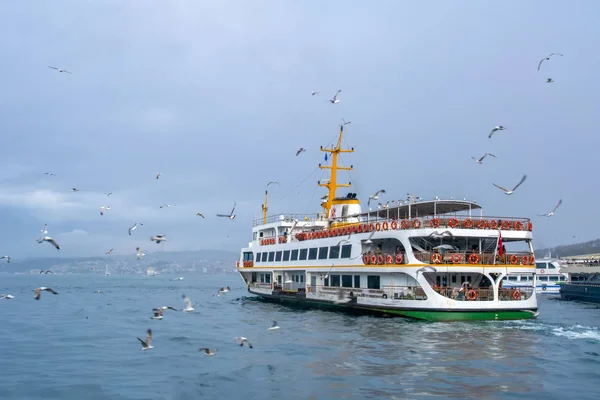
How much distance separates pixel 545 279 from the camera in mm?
79625

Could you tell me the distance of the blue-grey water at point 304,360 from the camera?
1731 centimetres

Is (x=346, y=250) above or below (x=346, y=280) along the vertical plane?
above

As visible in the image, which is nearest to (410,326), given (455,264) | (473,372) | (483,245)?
(455,264)

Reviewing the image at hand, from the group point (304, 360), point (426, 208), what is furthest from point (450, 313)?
point (304, 360)

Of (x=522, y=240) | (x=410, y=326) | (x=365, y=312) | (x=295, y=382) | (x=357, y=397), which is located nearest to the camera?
(x=357, y=397)

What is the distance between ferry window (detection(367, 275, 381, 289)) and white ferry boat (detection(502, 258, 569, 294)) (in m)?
44.3

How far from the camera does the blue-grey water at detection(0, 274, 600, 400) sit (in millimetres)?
17312

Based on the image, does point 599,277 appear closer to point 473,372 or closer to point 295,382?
point 473,372

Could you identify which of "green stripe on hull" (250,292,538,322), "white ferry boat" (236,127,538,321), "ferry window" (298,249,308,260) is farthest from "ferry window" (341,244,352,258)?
"ferry window" (298,249,308,260)

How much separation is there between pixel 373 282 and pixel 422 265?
547 centimetres

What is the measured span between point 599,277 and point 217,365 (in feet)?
180

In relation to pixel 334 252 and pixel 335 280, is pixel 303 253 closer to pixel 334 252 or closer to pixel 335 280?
Result: pixel 335 280

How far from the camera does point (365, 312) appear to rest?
116 ft

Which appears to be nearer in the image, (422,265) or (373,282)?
(422,265)
